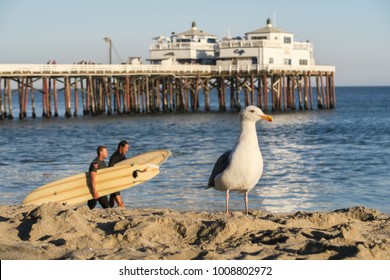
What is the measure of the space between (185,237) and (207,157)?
2046 centimetres

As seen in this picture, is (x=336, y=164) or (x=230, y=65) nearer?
(x=336, y=164)

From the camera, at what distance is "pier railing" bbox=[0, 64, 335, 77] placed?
4978 centimetres

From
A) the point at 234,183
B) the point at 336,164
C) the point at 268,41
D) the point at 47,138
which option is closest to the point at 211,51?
the point at 268,41

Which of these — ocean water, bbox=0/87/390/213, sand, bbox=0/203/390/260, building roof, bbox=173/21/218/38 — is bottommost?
ocean water, bbox=0/87/390/213

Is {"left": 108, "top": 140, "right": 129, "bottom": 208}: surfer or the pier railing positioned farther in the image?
the pier railing

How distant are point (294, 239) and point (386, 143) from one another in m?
29.9

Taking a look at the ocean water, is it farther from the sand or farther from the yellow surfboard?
the sand

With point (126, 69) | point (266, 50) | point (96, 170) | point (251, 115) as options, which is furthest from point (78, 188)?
point (266, 50)

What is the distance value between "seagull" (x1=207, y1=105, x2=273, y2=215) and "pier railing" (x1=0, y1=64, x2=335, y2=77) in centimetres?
4003

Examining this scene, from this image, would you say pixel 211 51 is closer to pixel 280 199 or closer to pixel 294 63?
Result: pixel 294 63

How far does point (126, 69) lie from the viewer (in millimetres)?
55094

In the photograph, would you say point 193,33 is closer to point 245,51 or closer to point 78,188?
point 245,51

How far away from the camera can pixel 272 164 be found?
1041 inches

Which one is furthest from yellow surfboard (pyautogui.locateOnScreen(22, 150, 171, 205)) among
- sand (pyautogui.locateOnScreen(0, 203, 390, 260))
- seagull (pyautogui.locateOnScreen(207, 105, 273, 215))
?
seagull (pyautogui.locateOnScreen(207, 105, 273, 215))
